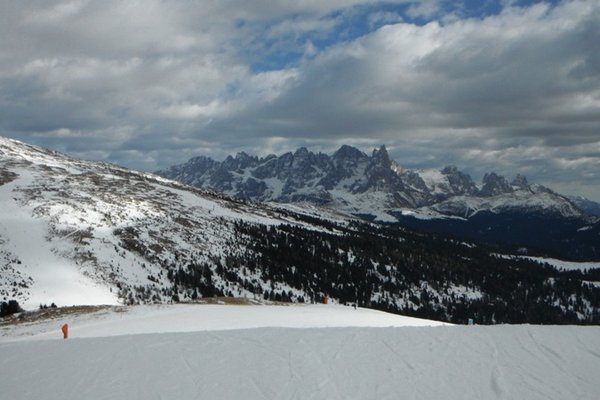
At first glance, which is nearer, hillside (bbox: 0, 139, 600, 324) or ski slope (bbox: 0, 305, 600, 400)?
ski slope (bbox: 0, 305, 600, 400)

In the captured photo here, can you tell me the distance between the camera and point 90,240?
121m

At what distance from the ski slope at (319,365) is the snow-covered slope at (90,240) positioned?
7303cm

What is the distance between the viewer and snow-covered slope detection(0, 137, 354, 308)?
306ft

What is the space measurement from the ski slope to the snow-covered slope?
73.0m

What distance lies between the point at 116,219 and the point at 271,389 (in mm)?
145179

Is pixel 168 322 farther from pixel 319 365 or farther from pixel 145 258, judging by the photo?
pixel 145 258

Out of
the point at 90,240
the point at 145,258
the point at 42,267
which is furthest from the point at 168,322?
the point at 90,240

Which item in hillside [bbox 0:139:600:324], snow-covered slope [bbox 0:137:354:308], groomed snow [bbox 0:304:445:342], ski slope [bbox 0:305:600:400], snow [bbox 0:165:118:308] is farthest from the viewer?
hillside [bbox 0:139:600:324]

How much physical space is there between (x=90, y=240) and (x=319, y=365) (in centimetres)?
12145

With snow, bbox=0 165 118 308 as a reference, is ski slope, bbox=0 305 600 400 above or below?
above

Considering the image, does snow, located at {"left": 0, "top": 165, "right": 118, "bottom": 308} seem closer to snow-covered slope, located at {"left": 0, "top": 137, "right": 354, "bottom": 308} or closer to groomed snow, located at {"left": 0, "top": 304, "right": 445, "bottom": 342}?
snow-covered slope, located at {"left": 0, "top": 137, "right": 354, "bottom": 308}

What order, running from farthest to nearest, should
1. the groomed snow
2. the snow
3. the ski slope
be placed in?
the snow, the groomed snow, the ski slope

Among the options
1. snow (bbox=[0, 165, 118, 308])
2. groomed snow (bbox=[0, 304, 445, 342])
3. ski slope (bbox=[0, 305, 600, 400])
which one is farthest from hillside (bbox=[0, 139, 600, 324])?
ski slope (bbox=[0, 305, 600, 400])

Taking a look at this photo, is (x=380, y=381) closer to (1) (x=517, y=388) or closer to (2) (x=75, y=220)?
(1) (x=517, y=388)
